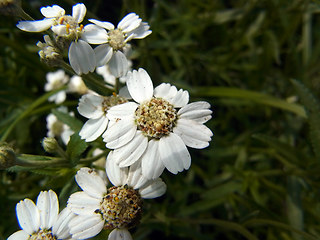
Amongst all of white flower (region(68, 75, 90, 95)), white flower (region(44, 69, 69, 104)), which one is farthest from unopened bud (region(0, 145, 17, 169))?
white flower (region(44, 69, 69, 104))

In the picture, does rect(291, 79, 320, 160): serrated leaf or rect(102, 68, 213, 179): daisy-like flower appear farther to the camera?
rect(291, 79, 320, 160): serrated leaf

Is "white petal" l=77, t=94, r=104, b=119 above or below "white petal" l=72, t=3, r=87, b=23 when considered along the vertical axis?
below

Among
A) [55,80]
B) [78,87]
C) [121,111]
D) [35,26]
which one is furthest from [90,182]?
[55,80]

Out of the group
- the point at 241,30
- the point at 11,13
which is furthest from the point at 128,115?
the point at 241,30

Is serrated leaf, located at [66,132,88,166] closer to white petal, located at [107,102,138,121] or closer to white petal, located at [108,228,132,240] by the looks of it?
white petal, located at [107,102,138,121]

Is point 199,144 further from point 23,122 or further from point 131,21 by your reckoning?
point 23,122

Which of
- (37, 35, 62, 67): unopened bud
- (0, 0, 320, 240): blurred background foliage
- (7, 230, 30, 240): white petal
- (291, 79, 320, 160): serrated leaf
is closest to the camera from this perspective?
(37, 35, 62, 67): unopened bud
